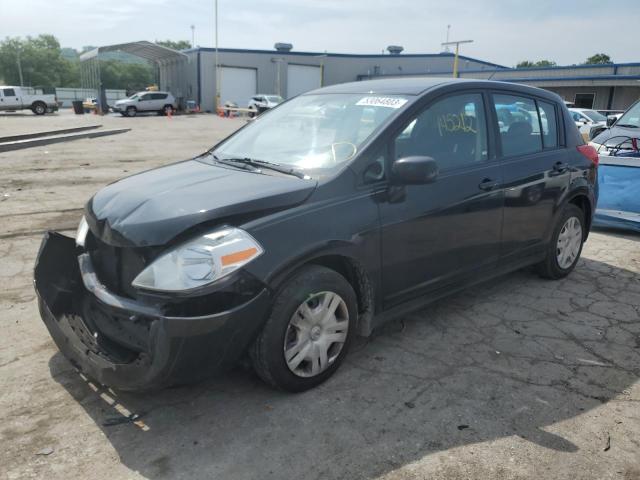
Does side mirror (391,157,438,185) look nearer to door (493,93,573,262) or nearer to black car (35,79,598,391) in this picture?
black car (35,79,598,391)

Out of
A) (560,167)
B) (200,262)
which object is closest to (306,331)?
(200,262)

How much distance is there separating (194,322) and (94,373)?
0.68 meters

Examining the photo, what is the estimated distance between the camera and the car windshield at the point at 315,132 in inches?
134

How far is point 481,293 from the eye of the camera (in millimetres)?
4844

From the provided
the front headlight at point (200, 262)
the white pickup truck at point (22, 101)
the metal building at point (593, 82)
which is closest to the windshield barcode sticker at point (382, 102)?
the front headlight at point (200, 262)

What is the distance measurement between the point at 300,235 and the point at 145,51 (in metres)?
49.9

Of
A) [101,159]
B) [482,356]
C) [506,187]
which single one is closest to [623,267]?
[506,187]

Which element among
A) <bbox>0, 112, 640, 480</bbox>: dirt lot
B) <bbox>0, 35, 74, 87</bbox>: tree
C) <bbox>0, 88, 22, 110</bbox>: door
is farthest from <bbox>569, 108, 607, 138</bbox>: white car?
<bbox>0, 35, 74, 87</bbox>: tree

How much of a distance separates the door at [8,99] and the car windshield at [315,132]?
38.2 meters

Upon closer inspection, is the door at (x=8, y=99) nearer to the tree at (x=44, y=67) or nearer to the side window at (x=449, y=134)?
the side window at (x=449, y=134)

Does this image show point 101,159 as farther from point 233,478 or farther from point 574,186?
point 233,478

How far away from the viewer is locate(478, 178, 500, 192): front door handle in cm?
397

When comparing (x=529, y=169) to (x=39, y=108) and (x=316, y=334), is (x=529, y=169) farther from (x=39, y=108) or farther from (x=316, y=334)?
(x=39, y=108)

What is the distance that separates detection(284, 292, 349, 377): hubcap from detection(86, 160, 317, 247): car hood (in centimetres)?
59
